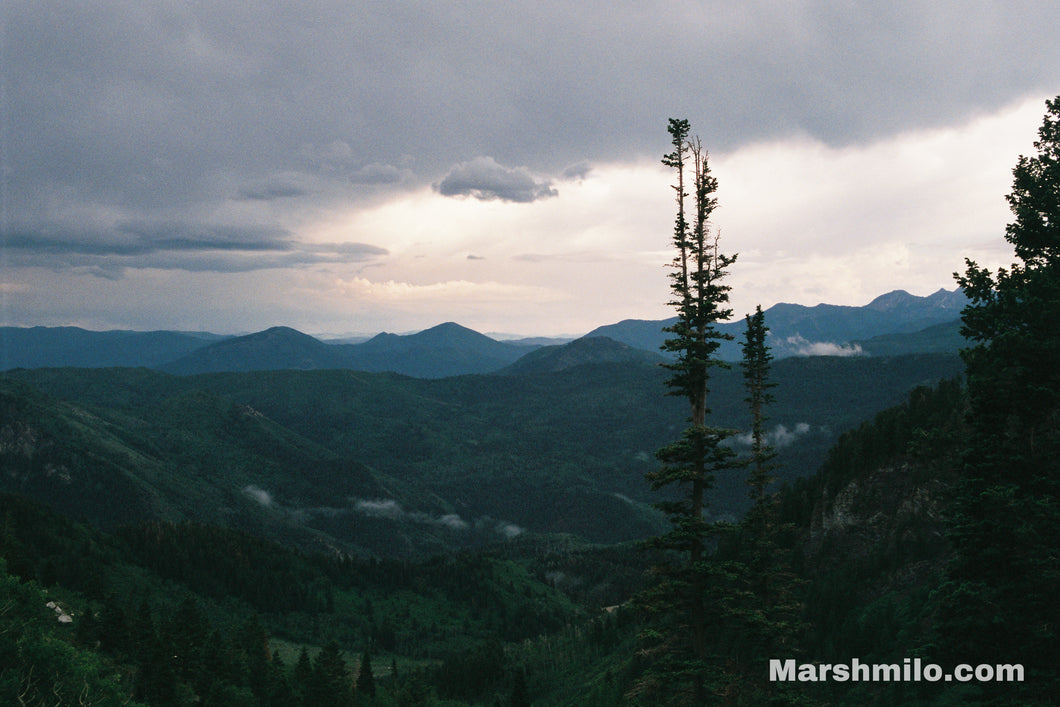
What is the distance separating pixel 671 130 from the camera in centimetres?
2453

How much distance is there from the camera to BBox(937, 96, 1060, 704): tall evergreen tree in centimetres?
2164

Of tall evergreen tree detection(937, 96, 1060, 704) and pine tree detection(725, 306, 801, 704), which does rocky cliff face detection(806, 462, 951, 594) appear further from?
tall evergreen tree detection(937, 96, 1060, 704)

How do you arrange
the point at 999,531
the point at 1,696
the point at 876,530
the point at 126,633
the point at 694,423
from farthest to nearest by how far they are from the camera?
1. the point at 126,633
2. the point at 876,530
3. the point at 1,696
4. the point at 694,423
5. the point at 999,531

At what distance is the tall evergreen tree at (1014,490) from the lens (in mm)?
21641

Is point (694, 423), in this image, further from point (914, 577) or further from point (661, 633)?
point (914, 577)

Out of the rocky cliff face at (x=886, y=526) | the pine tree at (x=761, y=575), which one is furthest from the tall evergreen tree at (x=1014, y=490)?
the rocky cliff face at (x=886, y=526)

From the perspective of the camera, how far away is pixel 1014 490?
21141 millimetres

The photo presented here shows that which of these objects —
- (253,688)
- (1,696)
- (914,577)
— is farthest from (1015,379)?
(253,688)

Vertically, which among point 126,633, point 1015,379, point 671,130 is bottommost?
point 126,633

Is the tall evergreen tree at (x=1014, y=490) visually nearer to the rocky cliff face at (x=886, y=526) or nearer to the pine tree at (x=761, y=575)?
the pine tree at (x=761, y=575)

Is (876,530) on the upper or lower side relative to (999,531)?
lower

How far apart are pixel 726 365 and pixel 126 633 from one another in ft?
361

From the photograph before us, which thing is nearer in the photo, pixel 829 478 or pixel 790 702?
pixel 790 702

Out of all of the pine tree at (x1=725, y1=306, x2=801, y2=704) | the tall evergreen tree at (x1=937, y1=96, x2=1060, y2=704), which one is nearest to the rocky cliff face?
the pine tree at (x1=725, y1=306, x2=801, y2=704)
